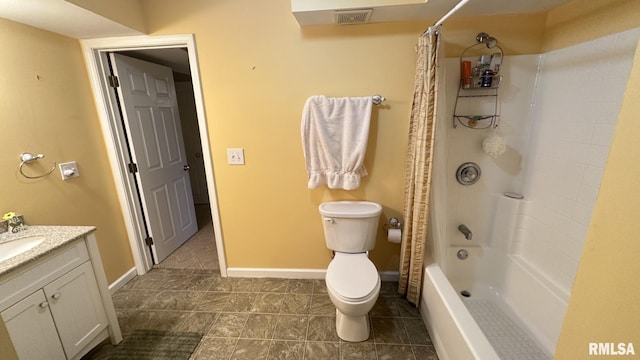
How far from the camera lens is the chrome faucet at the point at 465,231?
1764 mm

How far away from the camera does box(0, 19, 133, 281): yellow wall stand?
1.41 m

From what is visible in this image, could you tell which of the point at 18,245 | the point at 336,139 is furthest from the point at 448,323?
the point at 18,245

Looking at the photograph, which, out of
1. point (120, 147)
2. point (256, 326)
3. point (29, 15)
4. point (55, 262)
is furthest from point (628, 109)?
point (120, 147)

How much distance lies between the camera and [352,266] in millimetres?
1614

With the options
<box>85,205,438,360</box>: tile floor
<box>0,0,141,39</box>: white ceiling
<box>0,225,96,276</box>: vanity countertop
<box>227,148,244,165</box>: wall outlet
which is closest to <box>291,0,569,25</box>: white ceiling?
<box>227,148,244,165</box>: wall outlet

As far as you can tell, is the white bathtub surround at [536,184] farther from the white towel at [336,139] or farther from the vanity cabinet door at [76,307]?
the vanity cabinet door at [76,307]

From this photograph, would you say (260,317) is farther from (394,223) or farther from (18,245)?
(18,245)

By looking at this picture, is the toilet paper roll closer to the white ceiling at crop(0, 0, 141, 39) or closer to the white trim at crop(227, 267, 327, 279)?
the white trim at crop(227, 267, 327, 279)

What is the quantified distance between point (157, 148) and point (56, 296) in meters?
1.48

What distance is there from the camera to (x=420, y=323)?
168cm

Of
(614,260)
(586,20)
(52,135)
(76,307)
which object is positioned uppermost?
(586,20)

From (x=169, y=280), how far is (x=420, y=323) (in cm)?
211
